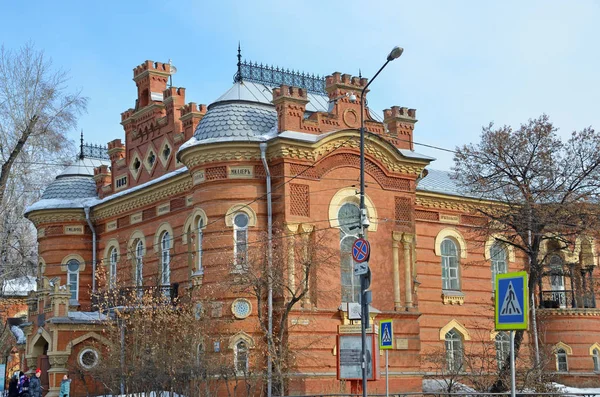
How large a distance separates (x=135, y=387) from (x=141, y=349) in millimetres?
1536

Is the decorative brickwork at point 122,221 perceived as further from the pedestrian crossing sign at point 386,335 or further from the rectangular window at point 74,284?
the pedestrian crossing sign at point 386,335

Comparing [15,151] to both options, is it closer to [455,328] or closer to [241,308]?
[241,308]

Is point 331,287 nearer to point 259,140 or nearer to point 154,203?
point 259,140

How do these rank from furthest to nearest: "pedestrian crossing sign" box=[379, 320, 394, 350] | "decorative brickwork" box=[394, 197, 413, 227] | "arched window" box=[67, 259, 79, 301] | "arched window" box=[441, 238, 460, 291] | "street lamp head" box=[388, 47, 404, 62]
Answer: "arched window" box=[67, 259, 79, 301], "arched window" box=[441, 238, 460, 291], "decorative brickwork" box=[394, 197, 413, 227], "pedestrian crossing sign" box=[379, 320, 394, 350], "street lamp head" box=[388, 47, 404, 62]

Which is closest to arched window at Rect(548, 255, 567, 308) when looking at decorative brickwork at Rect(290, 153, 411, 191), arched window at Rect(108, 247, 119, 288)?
decorative brickwork at Rect(290, 153, 411, 191)

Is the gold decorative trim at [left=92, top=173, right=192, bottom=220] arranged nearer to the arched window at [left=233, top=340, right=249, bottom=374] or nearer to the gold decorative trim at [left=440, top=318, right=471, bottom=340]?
the arched window at [left=233, top=340, right=249, bottom=374]

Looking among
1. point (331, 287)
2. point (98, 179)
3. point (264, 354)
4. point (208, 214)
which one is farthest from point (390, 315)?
point (98, 179)

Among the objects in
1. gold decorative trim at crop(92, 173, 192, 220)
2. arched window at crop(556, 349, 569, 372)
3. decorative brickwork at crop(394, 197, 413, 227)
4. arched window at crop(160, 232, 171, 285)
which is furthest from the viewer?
arched window at crop(556, 349, 569, 372)

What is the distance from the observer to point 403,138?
31.0 meters

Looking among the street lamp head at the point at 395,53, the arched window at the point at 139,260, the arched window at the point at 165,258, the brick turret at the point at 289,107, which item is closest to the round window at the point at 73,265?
the arched window at the point at 139,260

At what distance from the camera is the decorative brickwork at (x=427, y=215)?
1325 inches

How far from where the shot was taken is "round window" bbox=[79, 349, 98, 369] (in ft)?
101

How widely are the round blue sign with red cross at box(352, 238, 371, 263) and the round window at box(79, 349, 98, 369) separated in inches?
592

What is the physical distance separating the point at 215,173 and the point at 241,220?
1750 millimetres
